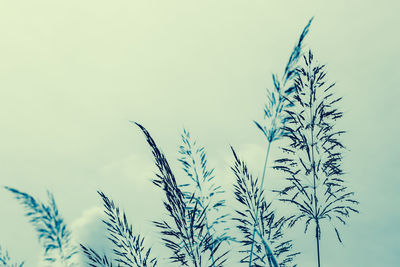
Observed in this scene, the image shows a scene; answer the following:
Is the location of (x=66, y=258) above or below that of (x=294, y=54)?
below

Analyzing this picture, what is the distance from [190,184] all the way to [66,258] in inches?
45.5

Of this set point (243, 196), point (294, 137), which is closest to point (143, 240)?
point (243, 196)

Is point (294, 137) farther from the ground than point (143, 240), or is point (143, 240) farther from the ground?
point (294, 137)

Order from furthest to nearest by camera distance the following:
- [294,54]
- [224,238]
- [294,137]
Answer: [294,137]
[224,238]
[294,54]

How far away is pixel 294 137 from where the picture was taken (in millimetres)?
3627

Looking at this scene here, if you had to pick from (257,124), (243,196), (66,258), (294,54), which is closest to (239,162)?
(243,196)

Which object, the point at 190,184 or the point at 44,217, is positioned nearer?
the point at 44,217

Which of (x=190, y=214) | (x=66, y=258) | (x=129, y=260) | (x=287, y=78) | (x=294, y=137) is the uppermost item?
(x=294, y=137)

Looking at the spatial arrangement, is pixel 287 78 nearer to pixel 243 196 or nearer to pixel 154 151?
pixel 154 151

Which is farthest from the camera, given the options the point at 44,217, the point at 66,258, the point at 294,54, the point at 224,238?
the point at 224,238

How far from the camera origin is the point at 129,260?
7.04ft

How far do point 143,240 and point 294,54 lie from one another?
1203 millimetres

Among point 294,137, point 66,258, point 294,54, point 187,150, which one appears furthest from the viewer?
point 294,137

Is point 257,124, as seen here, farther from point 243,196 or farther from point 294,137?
point 294,137
